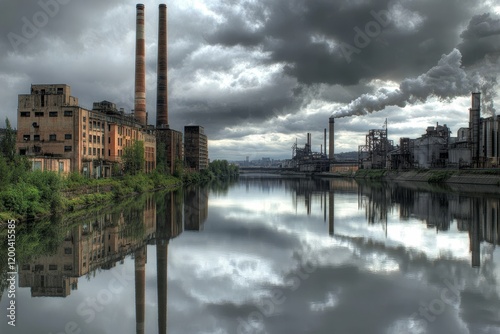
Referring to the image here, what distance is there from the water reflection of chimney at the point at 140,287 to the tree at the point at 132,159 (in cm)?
2907

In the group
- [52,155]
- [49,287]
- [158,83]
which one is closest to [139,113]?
[158,83]

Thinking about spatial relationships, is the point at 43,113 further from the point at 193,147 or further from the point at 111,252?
the point at 193,147

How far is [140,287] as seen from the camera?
1033 centimetres

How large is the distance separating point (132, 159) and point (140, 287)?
110 ft

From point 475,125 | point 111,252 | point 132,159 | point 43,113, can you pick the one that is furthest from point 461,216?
point 475,125

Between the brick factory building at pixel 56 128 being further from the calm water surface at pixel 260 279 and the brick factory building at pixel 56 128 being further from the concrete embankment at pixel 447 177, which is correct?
the concrete embankment at pixel 447 177

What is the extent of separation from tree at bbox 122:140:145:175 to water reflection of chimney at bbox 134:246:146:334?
2907cm

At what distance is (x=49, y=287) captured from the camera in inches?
408

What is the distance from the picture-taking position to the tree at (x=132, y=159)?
42.2 meters

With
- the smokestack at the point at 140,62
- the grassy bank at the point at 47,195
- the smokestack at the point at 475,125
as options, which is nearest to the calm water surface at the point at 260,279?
the grassy bank at the point at 47,195

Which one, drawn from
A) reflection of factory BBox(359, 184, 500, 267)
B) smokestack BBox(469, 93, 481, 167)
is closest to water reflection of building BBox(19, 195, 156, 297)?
reflection of factory BBox(359, 184, 500, 267)

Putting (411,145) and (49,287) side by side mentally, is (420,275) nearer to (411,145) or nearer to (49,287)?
(49,287)

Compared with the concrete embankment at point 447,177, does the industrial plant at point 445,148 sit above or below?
above

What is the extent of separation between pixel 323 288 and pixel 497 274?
491 centimetres
